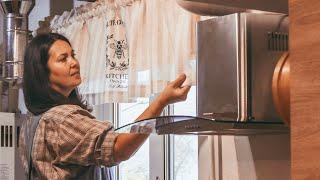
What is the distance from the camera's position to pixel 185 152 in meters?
2.34

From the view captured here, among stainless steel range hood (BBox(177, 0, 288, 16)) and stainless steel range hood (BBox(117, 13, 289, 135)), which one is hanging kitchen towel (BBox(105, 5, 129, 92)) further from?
stainless steel range hood (BBox(117, 13, 289, 135))

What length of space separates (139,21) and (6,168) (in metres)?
1.11

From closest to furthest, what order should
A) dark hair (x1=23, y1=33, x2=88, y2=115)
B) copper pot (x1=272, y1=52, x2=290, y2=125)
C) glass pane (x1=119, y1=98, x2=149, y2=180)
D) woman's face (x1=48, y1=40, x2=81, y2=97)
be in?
copper pot (x1=272, y1=52, x2=290, y2=125), dark hair (x1=23, y1=33, x2=88, y2=115), woman's face (x1=48, y1=40, x2=81, y2=97), glass pane (x1=119, y1=98, x2=149, y2=180)

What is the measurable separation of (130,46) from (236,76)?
3.34ft

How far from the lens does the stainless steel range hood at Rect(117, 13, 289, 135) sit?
1187 millimetres

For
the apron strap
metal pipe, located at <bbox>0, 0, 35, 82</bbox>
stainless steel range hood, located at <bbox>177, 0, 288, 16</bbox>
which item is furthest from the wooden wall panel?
metal pipe, located at <bbox>0, 0, 35, 82</bbox>

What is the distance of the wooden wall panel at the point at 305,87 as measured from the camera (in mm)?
890

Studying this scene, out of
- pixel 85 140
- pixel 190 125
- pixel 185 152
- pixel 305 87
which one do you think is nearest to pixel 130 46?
pixel 185 152

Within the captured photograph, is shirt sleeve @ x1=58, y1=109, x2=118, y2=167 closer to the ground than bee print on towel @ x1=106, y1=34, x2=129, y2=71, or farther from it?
closer to the ground

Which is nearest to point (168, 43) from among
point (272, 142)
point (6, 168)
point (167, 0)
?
point (167, 0)

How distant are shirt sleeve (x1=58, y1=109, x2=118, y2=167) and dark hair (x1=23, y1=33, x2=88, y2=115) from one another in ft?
0.87

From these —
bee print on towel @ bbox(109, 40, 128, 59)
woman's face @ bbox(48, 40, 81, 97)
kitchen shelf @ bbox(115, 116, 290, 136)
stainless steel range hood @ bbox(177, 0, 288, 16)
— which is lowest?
kitchen shelf @ bbox(115, 116, 290, 136)

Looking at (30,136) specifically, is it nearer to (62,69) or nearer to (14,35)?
(62,69)

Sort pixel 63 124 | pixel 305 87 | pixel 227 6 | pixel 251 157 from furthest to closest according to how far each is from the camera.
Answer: pixel 63 124 < pixel 251 157 < pixel 227 6 < pixel 305 87
